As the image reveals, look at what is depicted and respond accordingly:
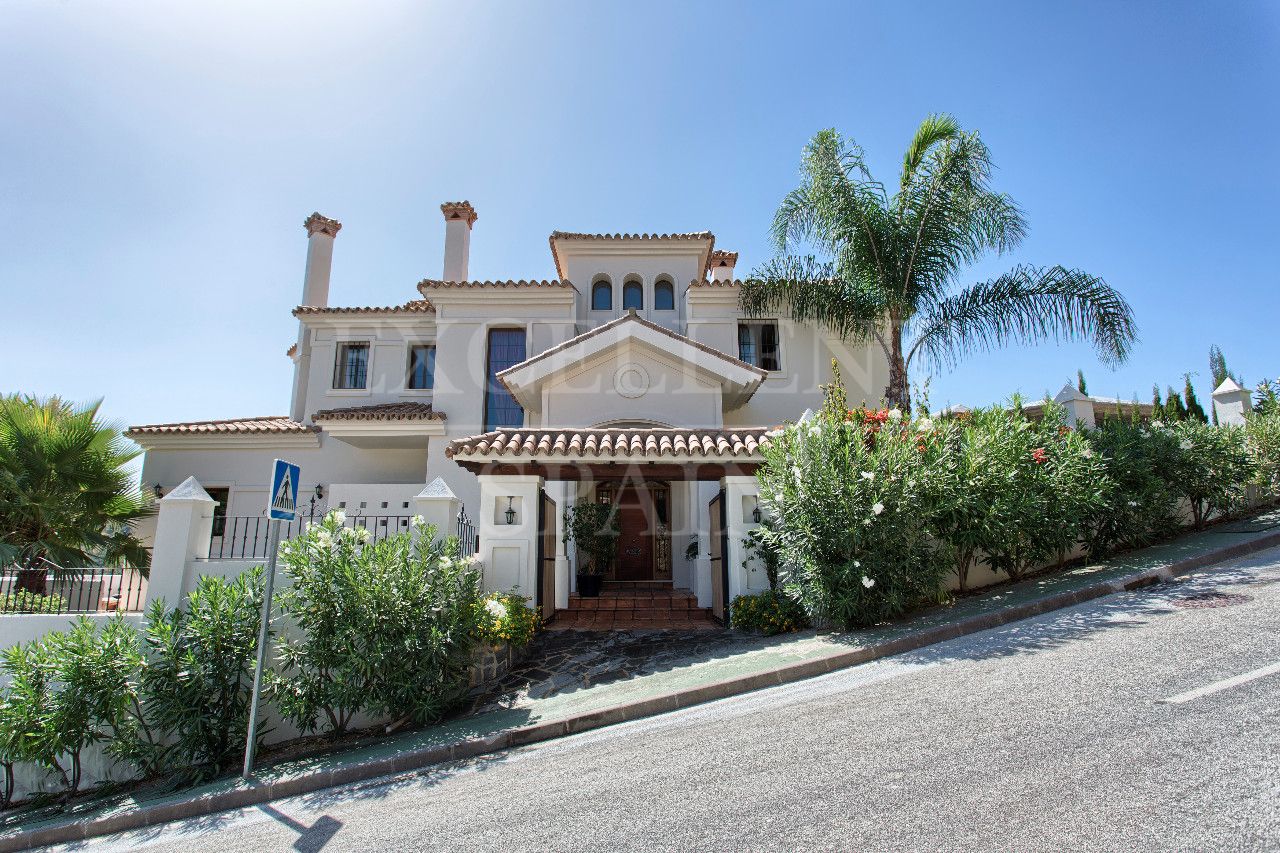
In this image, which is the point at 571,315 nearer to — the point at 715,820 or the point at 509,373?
the point at 509,373

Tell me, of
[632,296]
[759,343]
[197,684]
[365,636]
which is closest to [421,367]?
[632,296]

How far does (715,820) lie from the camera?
3951 mm

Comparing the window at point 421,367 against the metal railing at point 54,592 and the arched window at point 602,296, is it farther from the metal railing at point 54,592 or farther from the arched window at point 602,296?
the metal railing at point 54,592

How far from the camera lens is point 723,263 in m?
19.2

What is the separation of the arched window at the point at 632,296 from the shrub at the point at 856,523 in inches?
378

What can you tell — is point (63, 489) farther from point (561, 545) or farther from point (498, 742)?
point (498, 742)

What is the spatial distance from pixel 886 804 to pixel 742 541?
6.03m

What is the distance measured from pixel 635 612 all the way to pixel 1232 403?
12868mm

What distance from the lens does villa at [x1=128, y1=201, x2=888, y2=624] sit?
1355cm

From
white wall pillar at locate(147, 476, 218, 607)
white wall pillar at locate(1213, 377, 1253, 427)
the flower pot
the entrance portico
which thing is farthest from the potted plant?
white wall pillar at locate(1213, 377, 1253, 427)

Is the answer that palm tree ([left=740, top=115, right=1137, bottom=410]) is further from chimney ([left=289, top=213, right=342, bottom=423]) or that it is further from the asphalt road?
chimney ([left=289, top=213, right=342, bottom=423])

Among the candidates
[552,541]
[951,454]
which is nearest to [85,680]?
[552,541]

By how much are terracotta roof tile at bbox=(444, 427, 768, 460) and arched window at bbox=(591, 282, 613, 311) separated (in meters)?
7.40

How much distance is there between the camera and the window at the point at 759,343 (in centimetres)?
1683
